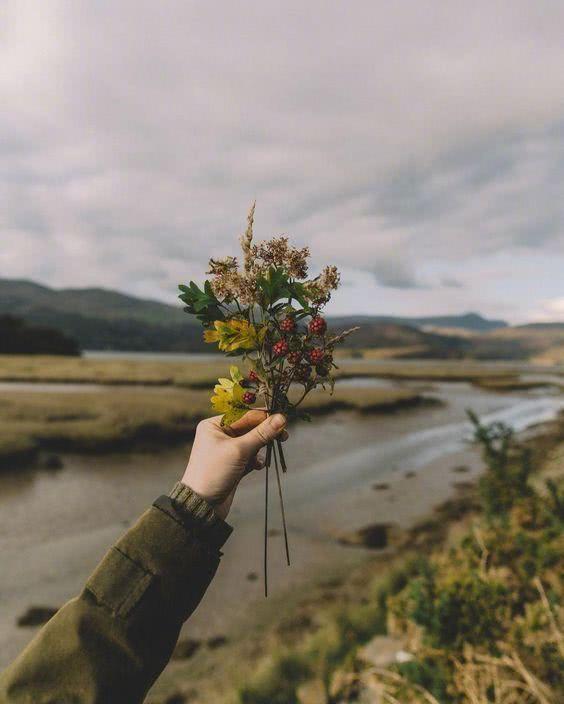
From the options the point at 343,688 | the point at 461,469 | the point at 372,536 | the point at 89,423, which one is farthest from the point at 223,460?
the point at 89,423

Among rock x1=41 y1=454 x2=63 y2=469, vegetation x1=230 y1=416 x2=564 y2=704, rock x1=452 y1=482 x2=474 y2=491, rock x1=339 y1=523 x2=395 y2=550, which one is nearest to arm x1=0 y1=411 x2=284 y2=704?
vegetation x1=230 y1=416 x2=564 y2=704

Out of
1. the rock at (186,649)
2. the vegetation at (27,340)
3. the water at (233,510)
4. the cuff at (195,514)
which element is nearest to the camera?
the cuff at (195,514)

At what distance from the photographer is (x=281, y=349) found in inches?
89.8

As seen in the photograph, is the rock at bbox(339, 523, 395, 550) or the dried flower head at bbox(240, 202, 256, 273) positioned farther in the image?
the rock at bbox(339, 523, 395, 550)

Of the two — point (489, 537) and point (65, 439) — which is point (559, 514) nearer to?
point (489, 537)

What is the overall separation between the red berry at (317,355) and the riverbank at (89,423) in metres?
19.6

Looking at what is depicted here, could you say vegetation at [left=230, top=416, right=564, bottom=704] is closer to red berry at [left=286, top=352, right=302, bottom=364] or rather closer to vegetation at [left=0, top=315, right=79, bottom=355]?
red berry at [left=286, top=352, right=302, bottom=364]

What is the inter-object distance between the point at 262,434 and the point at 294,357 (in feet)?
1.37

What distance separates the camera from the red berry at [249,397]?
242 cm

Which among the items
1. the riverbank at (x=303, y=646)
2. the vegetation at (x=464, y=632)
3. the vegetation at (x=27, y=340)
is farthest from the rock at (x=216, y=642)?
the vegetation at (x=27, y=340)

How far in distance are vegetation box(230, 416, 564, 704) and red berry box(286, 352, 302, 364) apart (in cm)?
337

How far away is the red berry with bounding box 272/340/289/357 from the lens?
2.28 metres

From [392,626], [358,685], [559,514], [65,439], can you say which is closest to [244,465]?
[358,685]

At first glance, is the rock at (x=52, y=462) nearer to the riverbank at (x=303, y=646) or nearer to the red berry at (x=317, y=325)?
the riverbank at (x=303, y=646)
